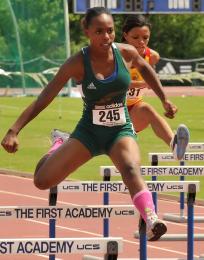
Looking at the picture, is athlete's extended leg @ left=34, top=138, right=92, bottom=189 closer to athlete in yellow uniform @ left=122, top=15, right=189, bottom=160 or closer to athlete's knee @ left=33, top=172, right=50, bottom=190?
athlete's knee @ left=33, top=172, right=50, bottom=190

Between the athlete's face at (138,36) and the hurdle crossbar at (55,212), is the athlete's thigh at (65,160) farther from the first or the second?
the athlete's face at (138,36)

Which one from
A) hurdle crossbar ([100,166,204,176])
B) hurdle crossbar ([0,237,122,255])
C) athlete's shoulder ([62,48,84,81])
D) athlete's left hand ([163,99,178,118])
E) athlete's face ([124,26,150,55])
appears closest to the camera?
hurdle crossbar ([0,237,122,255])

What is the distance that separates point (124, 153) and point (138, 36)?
2.82 m

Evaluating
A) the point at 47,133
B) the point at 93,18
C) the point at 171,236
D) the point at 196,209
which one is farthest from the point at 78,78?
the point at 47,133

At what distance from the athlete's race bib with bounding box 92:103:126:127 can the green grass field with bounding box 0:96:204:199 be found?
6.43 m

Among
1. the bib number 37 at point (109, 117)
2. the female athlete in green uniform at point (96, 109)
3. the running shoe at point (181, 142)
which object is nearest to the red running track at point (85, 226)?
the running shoe at point (181, 142)

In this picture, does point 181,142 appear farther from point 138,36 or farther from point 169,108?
point 138,36

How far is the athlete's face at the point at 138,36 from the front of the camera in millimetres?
9875

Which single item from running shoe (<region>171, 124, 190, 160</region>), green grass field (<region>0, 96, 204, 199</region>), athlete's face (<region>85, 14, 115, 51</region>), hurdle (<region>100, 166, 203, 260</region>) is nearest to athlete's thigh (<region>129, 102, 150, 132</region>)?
hurdle (<region>100, 166, 203, 260</region>)

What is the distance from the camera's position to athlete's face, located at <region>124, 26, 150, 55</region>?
9.88m

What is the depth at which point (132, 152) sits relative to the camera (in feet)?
24.0

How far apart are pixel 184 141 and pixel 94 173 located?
7648 mm

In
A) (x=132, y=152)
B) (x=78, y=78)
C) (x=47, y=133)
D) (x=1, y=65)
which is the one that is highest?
(x=1, y=65)

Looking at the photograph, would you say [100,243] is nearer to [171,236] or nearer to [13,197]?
[171,236]
